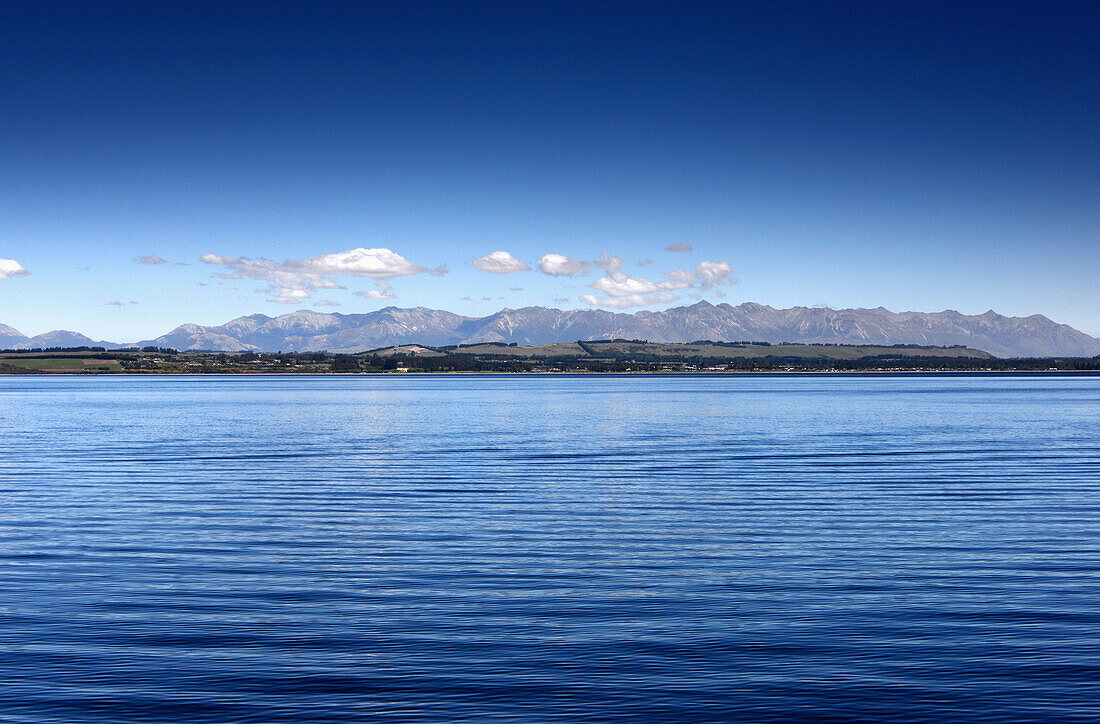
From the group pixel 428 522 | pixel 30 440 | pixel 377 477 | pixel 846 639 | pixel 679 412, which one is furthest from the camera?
pixel 679 412

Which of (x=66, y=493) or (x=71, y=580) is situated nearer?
(x=71, y=580)

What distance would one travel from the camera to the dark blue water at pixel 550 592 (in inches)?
493

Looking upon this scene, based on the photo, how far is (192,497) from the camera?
104ft

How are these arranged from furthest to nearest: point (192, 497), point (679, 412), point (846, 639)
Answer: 1. point (679, 412)
2. point (192, 497)
3. point (846, 639)

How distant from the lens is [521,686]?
42.0 ft

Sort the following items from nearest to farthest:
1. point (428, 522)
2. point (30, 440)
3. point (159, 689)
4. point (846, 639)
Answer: point (159, 689), point (846, 639), point (428, 522), point (30, 440)

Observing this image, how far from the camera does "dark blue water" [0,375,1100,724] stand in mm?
12516

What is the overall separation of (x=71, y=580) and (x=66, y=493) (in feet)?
50.7

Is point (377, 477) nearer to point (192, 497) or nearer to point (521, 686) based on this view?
point (192, 497)

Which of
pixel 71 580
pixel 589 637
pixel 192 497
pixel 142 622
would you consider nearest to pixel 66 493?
pixel 192 497

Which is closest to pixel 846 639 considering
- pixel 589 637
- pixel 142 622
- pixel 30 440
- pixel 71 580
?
pixel 589 637

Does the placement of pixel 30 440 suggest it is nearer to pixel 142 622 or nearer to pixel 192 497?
pixel 192 497

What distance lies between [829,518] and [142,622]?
65.3 ft

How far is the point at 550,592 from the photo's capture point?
18.0 metres
